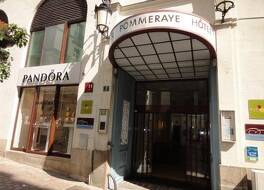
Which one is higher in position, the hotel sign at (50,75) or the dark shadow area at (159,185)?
the hotel sign at (50,75)

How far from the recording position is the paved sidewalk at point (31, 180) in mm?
5023

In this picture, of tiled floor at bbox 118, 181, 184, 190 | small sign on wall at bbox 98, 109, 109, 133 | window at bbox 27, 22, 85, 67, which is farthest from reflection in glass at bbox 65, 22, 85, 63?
tiled floor at bbox 118, 181, 184, 190

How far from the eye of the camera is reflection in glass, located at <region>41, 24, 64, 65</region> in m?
7.48

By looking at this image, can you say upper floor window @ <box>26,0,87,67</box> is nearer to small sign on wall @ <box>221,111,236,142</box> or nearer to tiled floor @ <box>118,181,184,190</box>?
tiled floor @ <box>118,181,184,190</box>

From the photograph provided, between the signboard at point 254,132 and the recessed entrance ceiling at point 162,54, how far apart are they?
1.76 m

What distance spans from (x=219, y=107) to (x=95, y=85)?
335cm

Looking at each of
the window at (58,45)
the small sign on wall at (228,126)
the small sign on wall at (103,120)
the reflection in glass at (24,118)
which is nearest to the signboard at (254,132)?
the small sign on wall at (228,126)

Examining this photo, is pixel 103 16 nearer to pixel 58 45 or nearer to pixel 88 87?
pixel 88 87

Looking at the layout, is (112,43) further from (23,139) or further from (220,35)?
(23,139)

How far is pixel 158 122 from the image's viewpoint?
22.0 feet

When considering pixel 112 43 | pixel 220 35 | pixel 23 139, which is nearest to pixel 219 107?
pixel 220 35

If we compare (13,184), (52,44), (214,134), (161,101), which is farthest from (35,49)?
(214,134)

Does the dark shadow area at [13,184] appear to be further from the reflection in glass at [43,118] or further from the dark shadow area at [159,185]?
the dark shadow area at [159,185]

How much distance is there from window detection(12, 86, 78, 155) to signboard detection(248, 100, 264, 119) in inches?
192
